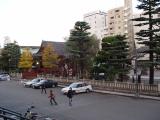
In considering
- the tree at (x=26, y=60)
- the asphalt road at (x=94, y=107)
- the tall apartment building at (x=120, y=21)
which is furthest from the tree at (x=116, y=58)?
the tall apartment building at (x=120, y=21)

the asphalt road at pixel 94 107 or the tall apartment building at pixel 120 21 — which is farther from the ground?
the tall apartment building at pixel 120 21

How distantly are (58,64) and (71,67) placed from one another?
16.3 ft

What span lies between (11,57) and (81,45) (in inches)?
1219

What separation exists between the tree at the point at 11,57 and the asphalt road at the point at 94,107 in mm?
45692

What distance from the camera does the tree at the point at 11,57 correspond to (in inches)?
3235

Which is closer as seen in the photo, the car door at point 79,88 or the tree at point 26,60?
the car door at point 79,88

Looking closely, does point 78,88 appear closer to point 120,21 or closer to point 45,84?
point 45,84

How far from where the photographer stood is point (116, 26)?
122m

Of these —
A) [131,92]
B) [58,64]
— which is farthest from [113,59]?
[58,64]

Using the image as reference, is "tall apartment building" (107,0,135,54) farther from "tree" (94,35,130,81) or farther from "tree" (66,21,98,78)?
"tree" (94,35,130,81)

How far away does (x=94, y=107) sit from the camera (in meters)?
29.4

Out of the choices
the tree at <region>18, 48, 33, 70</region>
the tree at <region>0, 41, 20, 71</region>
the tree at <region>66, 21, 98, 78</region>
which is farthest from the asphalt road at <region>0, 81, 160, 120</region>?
the tree at <region>0, 41, 20, 71</region>

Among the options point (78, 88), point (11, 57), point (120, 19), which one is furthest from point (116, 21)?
point (78, 88)

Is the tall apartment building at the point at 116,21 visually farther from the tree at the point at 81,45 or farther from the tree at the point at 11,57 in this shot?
the tree at the point at 81,45
